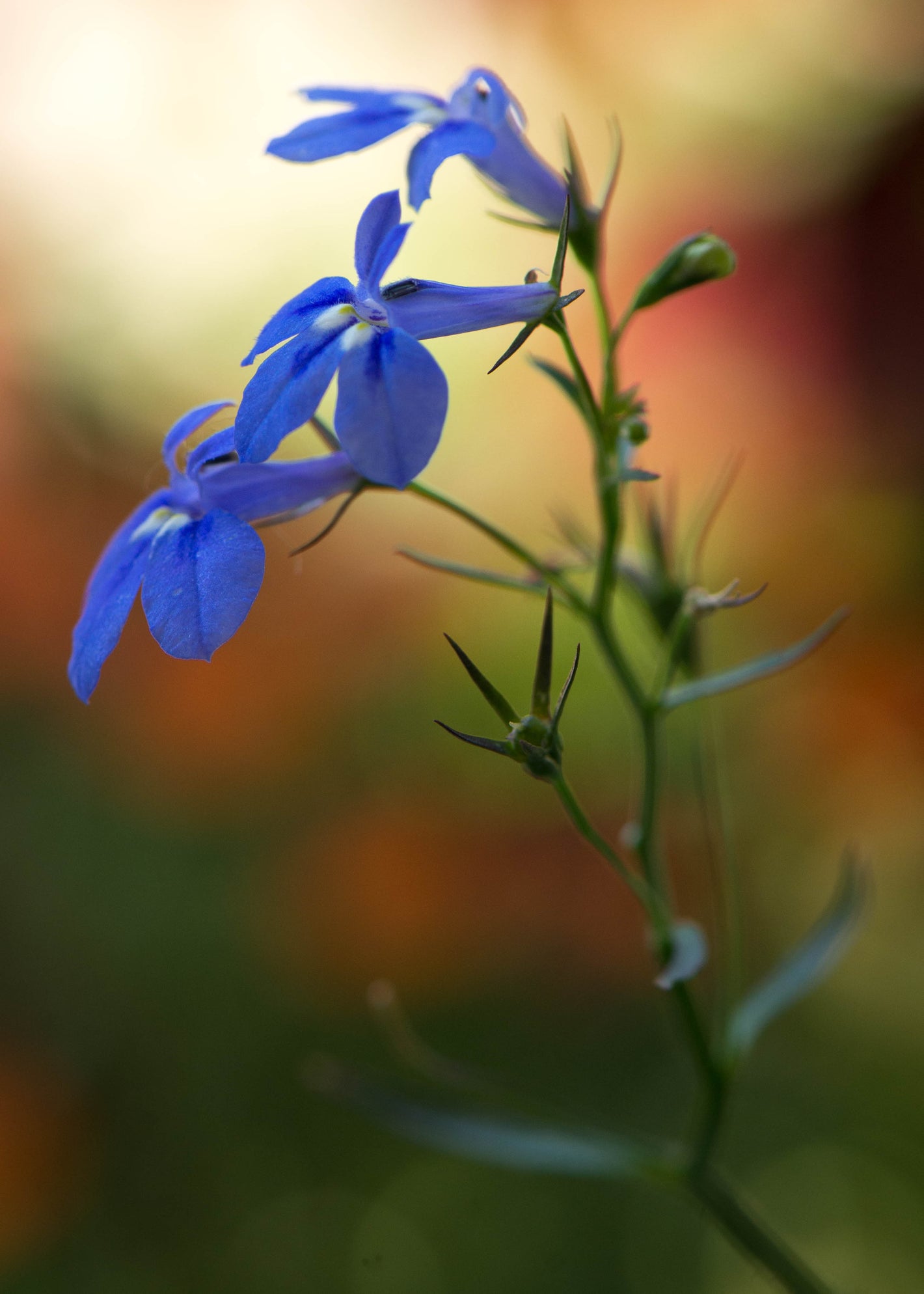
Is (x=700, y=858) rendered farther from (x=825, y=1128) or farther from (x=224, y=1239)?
(x=224, y=1239)

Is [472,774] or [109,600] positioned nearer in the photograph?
[109,600]

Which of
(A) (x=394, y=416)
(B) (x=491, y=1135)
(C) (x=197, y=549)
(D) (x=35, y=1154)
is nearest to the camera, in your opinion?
(A) (x=394, y=416)

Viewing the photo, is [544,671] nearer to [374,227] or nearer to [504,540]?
[504,540]

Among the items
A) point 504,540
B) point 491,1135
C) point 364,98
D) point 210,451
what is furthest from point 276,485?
point 491,1135

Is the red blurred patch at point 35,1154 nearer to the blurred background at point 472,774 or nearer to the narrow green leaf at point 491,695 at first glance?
the blurred background at point 472,774

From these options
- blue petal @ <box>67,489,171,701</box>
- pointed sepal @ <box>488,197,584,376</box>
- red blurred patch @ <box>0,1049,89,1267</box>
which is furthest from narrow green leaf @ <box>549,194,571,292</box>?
red blurred patch @ <box>0,1049,89,1267</box>

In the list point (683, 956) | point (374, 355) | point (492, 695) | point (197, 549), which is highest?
point (374, 355)
